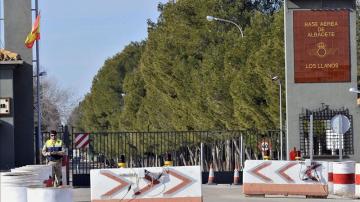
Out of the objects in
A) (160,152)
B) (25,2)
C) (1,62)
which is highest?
(25,2)

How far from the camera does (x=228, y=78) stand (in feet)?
172

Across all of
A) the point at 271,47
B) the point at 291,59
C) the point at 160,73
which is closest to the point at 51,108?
the point at 160,73

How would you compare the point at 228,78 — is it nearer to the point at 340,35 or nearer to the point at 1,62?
the point at 340,35

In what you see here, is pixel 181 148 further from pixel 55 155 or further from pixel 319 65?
pixel 55 155

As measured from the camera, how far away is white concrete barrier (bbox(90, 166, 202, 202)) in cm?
2100

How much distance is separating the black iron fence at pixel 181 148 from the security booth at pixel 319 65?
79.4 inches

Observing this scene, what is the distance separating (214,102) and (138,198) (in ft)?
109

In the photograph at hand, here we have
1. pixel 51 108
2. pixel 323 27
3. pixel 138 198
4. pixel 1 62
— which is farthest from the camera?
pixel 51 108

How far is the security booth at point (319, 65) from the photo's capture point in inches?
1337

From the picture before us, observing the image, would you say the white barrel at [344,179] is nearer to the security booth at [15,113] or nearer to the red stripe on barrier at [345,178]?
the red stripe on barrier at [345,178]

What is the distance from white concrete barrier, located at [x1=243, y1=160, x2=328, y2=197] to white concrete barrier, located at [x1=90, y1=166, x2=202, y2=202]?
536cm

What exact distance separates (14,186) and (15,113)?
13.6 meters

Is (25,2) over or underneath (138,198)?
over

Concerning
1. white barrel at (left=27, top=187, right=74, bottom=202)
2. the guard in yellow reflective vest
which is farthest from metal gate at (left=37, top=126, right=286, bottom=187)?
white barrel at (left=27, top=187, right=74, bottom=202)
